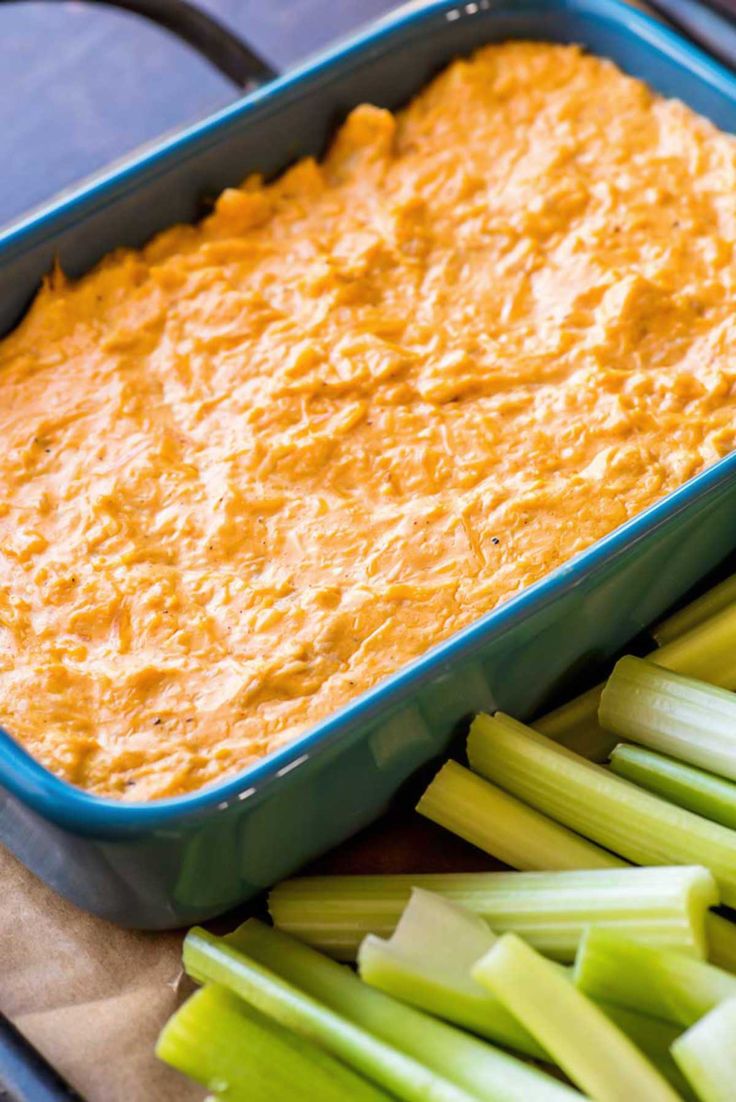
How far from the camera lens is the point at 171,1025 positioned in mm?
1968

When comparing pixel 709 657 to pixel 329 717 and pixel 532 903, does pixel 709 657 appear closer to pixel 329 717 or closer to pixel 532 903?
→ pixel 532 903

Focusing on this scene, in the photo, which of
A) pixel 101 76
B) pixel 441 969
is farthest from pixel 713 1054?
pixel 101 76

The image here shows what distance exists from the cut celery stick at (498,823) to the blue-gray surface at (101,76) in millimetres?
1784

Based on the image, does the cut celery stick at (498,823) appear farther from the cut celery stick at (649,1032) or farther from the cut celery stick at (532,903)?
the cut celery stick at (649,1032)

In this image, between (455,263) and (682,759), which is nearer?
(682,759)

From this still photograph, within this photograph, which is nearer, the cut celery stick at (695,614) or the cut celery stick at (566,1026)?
the cut celery stick at (566,1026)

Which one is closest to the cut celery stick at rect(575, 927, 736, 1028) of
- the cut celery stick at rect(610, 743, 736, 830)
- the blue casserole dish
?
the cut celery stick at rect(610, 743, 736, 830)

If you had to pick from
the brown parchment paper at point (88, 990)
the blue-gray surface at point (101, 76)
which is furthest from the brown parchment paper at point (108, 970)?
the blue-gray surface at point (101, 76)

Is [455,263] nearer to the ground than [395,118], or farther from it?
nearer to the ground

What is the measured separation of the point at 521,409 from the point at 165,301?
69cm

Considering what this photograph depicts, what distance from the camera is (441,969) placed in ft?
6.55

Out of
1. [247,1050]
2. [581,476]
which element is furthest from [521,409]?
[247,1050]

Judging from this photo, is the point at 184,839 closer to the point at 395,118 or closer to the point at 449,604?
the point at 449,604

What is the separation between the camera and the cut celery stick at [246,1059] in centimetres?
192
